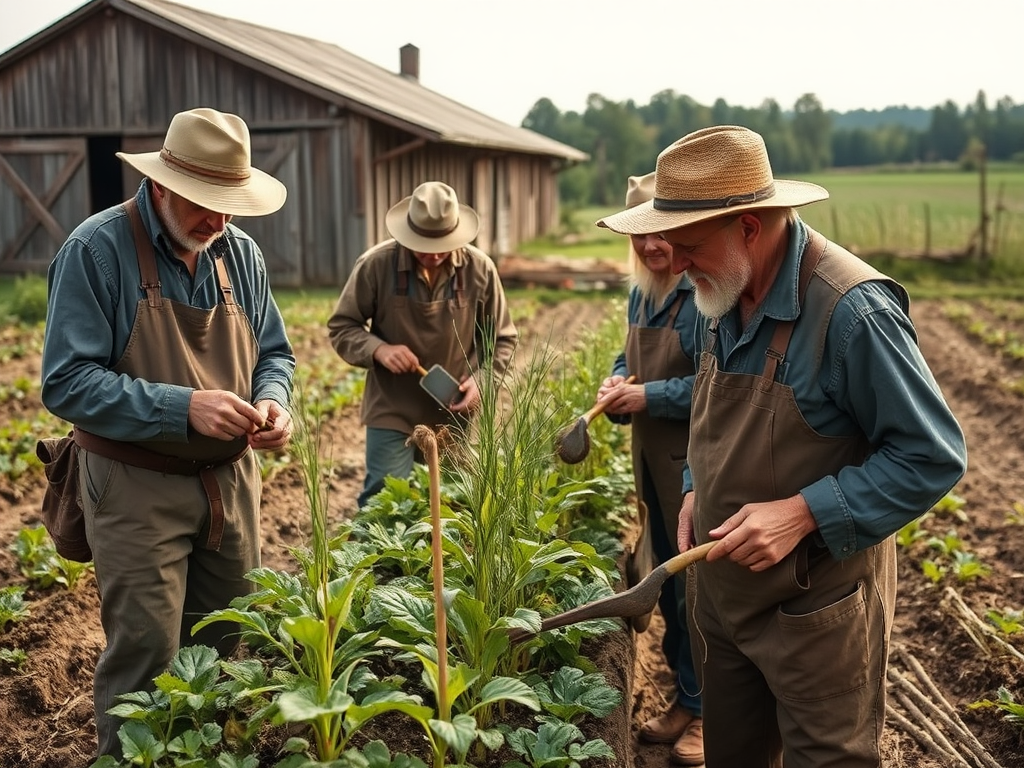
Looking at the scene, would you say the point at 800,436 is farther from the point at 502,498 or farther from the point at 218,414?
the point at 218,414

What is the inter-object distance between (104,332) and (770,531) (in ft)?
6.52

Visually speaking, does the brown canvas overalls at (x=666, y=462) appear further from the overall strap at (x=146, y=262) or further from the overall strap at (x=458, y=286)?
the overall strap at (x=146, y=262)

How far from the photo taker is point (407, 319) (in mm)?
4832

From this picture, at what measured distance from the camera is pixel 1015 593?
5098 millimetres

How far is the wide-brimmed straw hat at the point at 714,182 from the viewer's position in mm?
2479

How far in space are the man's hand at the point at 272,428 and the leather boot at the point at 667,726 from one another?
6.07ft

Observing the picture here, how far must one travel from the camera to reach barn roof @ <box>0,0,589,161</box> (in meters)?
14.9

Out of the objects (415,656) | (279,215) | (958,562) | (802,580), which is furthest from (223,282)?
(279,215)

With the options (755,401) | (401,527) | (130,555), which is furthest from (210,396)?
(755,401)

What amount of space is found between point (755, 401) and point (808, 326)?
228mm

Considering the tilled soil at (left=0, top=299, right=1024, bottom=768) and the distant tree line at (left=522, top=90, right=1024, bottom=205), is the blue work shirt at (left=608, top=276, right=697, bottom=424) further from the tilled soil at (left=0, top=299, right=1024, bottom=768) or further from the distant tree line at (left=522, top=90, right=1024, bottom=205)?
the distant tree line at (left=522, top=90, right=1024, bottom=205)

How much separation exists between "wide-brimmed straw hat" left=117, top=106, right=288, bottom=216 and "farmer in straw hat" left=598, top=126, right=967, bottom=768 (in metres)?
1.25

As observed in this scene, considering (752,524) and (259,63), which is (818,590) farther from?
(259,63)

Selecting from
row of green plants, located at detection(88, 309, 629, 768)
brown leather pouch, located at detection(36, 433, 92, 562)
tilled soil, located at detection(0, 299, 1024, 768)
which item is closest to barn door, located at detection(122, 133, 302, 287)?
tilled soil, located at detection(0, 299, 1024, 768)
